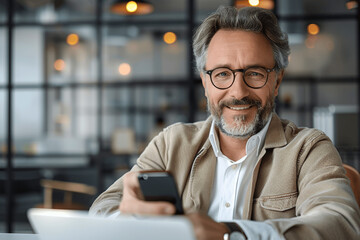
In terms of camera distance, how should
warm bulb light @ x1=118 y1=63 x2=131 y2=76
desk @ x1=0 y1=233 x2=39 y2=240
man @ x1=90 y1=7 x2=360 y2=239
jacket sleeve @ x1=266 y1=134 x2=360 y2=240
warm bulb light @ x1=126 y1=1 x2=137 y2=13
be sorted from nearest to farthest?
jacket sleeve @ x1=266 y1=134 x2=360 y2=240
desk @ x1=0 y1=233 x2=39 y2=240
man @ x1=90 y1=7 x2=360 y2=239
warm bulb light @ x1=126 y1=1 x2=137 y2=13
warm bulb light @ x1=118 y1=63 x2=131 y2=76

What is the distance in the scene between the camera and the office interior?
6.37m

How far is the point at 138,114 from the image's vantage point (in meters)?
7.06

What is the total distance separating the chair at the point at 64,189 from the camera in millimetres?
6484

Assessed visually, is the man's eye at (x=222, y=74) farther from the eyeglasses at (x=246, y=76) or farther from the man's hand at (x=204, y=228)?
the man's hand at (x=204, y=228)

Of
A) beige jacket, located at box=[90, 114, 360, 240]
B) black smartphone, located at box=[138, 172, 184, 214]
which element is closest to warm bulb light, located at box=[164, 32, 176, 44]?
beige jacket, located at box=[90, 114, 360, 240]

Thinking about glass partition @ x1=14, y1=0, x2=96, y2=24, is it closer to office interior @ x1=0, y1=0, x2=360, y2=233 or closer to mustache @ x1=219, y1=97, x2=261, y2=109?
office interior @ x1=0, y1=0, x2=360, y2=233

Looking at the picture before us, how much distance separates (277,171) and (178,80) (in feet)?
16.7

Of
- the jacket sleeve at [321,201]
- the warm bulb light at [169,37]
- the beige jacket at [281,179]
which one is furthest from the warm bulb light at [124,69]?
the jacket sleeve at [321,201]

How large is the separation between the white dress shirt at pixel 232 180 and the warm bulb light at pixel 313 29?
508cm

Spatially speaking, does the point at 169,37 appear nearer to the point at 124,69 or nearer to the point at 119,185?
the point at 124,69

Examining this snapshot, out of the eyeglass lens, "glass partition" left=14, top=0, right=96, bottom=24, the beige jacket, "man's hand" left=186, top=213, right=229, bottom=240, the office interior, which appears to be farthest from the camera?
"glass partition" left=14, top=0, right=96, bottom=24

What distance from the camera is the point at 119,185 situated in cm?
181

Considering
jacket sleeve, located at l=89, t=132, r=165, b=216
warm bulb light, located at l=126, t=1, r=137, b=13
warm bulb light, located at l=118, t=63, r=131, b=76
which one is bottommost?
jacket sleeve, located at l=89, t=132, r=165, b=216

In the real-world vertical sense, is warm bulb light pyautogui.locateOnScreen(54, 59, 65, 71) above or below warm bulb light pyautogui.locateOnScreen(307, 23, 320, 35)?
below
